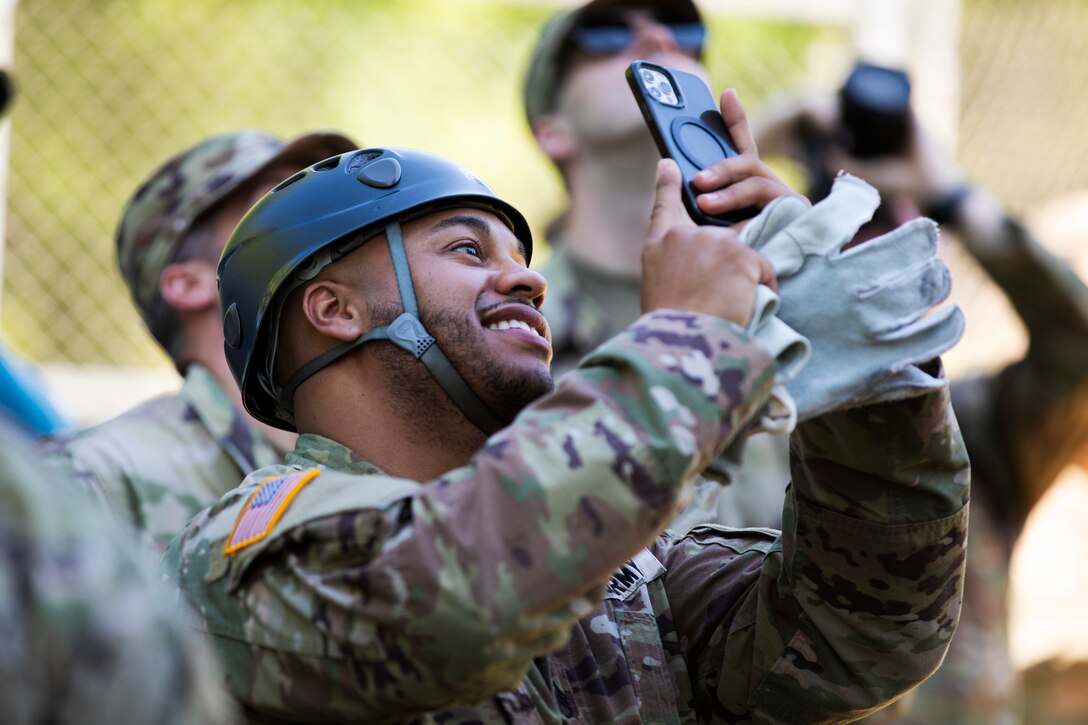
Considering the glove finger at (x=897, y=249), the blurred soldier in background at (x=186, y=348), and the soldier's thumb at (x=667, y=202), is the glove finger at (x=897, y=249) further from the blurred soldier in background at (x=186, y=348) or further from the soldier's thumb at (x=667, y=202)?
the blurred soldier in background at (x=186, y=348)

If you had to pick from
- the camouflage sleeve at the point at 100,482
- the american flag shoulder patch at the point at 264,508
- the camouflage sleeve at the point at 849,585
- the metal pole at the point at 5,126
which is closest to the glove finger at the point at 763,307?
the camouflage sleeve at the point at 849,585

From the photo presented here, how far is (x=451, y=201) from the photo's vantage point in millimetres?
2969

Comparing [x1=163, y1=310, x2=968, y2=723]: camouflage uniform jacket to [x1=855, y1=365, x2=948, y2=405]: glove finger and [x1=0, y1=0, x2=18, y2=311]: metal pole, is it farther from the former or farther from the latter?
[x1=0, y1=0, x2=18, y2=311]: metal pole

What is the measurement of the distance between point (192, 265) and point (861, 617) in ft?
8.66

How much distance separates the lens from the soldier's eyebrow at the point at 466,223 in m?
2.95

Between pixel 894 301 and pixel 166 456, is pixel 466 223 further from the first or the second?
pixel 166 456

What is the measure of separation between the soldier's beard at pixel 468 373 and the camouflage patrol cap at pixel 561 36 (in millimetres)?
2983

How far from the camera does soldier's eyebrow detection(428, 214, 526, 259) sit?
2.95 m

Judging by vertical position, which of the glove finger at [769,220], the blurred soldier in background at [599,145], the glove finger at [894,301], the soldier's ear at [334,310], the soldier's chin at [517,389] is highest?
the glove finger at [769,220]

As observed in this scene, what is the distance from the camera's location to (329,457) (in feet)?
9.17

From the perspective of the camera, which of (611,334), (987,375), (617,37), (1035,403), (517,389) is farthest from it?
(987,375)

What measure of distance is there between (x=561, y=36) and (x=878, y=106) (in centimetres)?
115

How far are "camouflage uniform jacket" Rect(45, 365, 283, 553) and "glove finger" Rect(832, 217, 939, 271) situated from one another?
212 cm

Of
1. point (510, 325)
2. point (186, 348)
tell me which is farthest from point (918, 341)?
point (186, 348)
